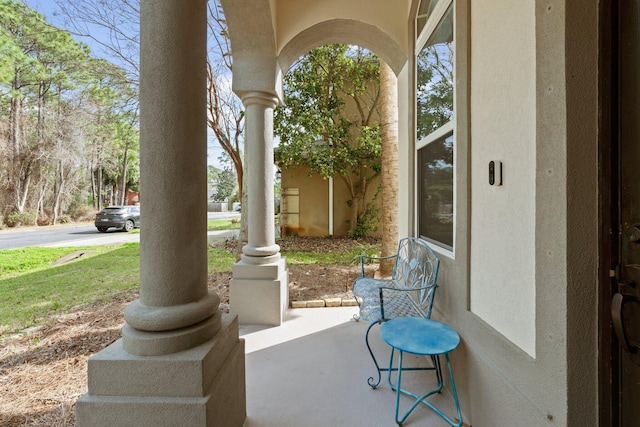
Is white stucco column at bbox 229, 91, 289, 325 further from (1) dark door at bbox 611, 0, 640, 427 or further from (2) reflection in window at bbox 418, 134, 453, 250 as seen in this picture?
(1) dark door at bbox 611, 0, 640, 427

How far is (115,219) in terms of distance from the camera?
14500 millimetres

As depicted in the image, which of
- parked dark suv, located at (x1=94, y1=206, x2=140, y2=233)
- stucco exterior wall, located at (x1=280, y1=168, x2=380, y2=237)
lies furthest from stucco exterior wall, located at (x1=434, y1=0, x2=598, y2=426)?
parked dark suv, located at (x1=94, y1=206, x2=140, y2=233)

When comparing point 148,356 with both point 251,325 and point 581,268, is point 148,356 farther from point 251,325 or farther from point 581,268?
point 251,325

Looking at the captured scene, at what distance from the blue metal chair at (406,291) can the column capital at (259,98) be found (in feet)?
7.57

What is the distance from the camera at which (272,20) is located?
3.35 meters

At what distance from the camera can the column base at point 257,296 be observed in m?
3.41

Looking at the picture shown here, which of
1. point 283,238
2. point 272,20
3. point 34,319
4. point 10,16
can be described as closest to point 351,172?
A: point 283,238

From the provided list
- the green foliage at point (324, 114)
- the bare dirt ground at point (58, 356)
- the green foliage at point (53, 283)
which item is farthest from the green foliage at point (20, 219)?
the bare dirt ground at point (58, 356)

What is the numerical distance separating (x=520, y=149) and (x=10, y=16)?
18844 millimetres

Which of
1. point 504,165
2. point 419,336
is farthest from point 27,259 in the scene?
point 504,165

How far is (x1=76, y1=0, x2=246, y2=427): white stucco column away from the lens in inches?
51.1

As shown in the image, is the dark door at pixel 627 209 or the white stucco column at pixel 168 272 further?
the white stucco column at pixel 168 272

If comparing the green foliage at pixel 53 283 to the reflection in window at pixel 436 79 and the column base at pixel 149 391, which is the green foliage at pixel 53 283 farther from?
the reflection in window at pixel 436 79

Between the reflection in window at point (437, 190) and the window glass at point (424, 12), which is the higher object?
the window glass at point (424, 12)
